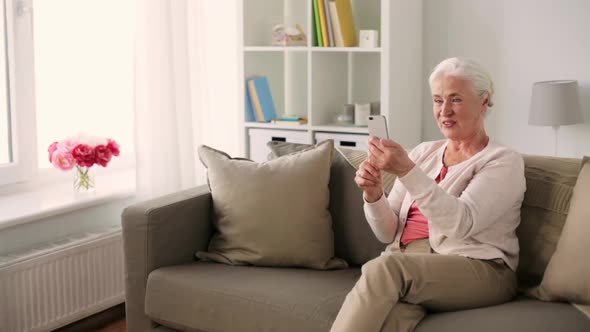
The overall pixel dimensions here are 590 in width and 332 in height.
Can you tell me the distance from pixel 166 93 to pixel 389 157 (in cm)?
162

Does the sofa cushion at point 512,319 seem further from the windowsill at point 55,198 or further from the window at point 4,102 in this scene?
the window at point 4,102

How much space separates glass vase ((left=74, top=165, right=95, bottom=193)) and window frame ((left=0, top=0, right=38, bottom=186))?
0.23 m

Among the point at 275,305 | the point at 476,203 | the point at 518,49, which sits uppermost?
the point at 518,49

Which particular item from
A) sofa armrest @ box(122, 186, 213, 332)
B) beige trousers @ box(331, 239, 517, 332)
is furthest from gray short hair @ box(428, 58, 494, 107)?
sofa armrest @ box(122, 186, 213, 332)

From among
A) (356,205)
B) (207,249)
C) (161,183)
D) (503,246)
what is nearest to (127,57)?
(161,183)

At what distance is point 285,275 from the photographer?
2.60 m

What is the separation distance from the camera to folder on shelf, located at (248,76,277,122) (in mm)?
4062

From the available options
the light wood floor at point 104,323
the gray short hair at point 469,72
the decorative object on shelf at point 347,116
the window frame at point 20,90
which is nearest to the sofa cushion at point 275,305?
the gray short hair at point 469,72

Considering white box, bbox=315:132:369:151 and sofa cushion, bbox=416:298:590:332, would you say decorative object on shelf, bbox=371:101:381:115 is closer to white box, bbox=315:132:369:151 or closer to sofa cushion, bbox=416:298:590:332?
white box, bbox=315:132:369:151

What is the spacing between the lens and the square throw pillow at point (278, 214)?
8.87 ft

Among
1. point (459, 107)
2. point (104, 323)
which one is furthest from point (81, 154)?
point (459, 107)

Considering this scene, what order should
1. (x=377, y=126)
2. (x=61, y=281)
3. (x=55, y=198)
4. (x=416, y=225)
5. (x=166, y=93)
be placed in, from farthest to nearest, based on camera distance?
(x=166, y=93) < (x=55, y=198) < (x=61, y=281) < (x=416, y=225) < (x=377, y=126)

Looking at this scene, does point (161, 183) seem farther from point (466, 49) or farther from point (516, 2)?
point (516, 2)

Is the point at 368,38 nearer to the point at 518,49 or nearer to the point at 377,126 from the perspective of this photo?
the point at 518,49
